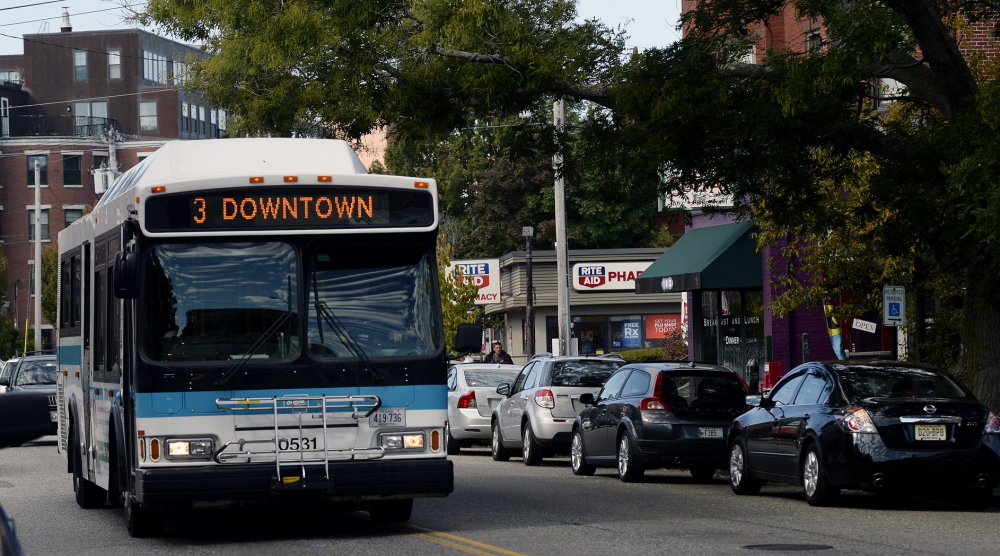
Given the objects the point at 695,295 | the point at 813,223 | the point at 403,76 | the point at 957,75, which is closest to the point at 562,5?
the point at 403,76

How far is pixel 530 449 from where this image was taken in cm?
2180

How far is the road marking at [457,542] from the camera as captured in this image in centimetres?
1090

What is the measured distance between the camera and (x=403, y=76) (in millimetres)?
19766

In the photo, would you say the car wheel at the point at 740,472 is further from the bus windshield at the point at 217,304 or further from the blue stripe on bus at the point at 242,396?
the bus windshield at the point at 217,304

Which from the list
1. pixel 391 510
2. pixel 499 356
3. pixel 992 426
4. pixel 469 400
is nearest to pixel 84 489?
pixel 391 510

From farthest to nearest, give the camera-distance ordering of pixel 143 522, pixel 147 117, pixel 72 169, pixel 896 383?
pixel 147 117, pixel 72 169, pixel 896 383, pixel 143 522

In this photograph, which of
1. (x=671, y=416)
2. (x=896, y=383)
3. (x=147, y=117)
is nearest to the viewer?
(x=896, y=383)

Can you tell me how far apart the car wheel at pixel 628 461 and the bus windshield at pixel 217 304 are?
740 cm

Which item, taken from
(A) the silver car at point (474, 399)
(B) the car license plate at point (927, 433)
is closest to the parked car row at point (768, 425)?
(B) the car license plate at point (927, 433)

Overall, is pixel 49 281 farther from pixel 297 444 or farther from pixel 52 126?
pixel 297 444

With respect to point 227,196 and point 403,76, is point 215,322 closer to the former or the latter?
point 227,196

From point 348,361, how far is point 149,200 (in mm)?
2018

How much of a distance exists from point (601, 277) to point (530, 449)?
111 ft

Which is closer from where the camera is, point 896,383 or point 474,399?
point 896,383
